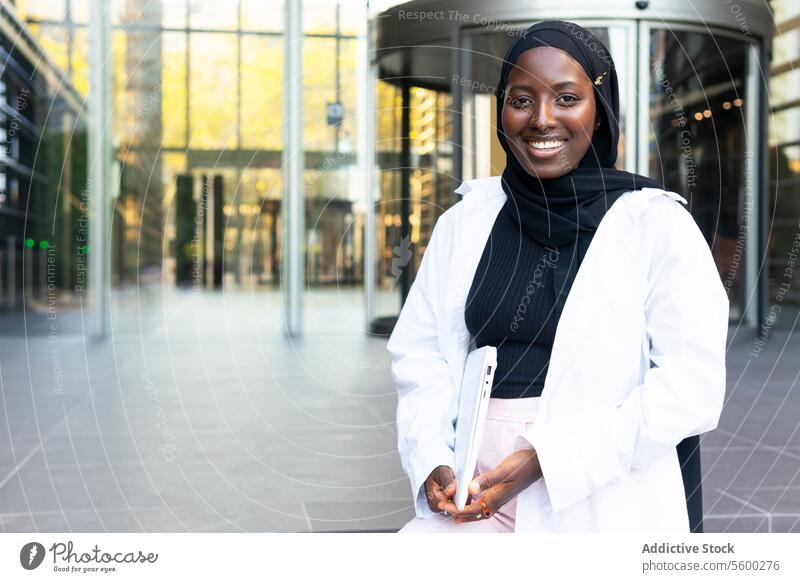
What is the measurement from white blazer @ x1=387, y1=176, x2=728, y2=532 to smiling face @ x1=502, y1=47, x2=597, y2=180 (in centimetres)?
15

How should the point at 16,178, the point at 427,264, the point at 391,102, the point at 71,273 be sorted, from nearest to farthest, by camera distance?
1. the point at 427,264
2. the point at 391,102
3. the point at 71,273
4. the point at 16,178

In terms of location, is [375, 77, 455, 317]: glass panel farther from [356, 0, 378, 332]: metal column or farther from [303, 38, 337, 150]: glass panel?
[303, 38, 337, 150]: glass panel

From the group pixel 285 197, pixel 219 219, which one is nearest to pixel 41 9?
pixel 285 197

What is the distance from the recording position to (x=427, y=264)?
2008mm

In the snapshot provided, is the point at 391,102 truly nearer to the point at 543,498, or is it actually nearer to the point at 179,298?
the point at 179,298

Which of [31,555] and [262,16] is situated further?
[262,16]

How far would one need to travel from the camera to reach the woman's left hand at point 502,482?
1.70 meters

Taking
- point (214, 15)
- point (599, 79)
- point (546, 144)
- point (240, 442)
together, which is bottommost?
point (240, 442)

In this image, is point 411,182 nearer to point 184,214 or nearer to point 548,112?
point 184,214

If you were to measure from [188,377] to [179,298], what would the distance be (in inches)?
348

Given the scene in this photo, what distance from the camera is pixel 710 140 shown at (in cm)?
1016

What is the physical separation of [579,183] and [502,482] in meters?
0.58

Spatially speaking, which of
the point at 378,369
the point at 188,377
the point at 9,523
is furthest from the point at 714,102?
the point at 9,523

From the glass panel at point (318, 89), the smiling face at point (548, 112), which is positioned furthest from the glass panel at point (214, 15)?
the smiling face at point (548, 112)
